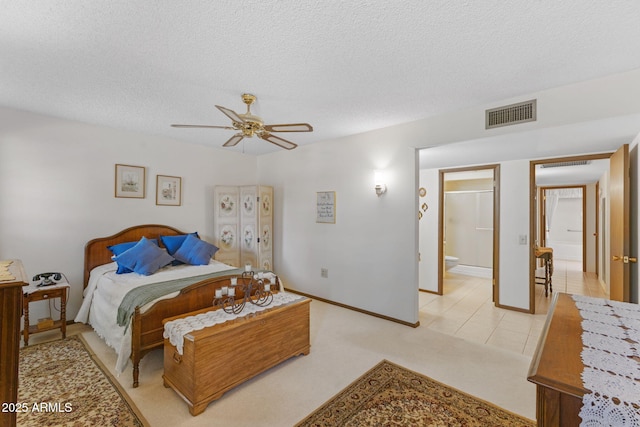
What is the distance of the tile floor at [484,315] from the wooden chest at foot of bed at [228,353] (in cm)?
195

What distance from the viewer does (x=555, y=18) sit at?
166cm

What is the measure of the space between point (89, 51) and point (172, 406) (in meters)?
2.61

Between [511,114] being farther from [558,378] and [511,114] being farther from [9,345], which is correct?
[9,345]

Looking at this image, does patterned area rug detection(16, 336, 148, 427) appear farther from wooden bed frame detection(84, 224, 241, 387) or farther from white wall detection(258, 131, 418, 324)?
white wall detection(258, 131, 418, 324)

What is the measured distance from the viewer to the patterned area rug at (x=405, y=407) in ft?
6.28

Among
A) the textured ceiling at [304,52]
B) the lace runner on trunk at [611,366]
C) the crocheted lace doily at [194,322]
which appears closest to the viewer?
the lace runner on trunk at [611,366]

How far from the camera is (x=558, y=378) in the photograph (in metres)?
0.91

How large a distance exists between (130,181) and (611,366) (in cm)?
487

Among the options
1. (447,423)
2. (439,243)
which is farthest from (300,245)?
(447,423)

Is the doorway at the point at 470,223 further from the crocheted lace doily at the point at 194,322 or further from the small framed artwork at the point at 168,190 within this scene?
the small framed artwork at the point at 168,190

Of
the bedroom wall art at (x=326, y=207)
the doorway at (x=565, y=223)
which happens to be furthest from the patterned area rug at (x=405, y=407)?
the doorway at (x=565, y=223)

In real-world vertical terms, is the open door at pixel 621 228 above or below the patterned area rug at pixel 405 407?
above

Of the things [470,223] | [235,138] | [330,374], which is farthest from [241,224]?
[470,223]

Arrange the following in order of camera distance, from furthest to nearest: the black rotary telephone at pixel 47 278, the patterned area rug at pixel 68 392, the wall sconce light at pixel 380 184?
the wall sconce light at pixel 380 184 → the black rotary telephone at pixel 47 278 → the patterned area rug at pixel 68 392
